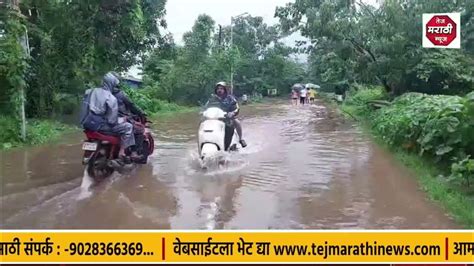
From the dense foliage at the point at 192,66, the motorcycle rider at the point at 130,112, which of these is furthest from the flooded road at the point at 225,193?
the dense foliage at the point at 192,66

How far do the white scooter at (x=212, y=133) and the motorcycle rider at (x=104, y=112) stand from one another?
4.24 feet

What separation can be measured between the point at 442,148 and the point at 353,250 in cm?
515

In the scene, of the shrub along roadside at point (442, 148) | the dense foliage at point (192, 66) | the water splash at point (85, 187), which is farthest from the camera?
the dense foliage at point (192, 66)

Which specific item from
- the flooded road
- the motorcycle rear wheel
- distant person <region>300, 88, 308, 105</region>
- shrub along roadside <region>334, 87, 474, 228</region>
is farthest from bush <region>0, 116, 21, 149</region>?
distant person <region>300, 88, 308, 105</region>

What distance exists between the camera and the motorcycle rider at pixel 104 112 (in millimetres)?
7406

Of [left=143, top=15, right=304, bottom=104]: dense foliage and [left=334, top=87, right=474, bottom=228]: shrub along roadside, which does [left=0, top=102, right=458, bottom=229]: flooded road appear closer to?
[left=334, top=87, right=474, bottom=228]: shrub along roadside

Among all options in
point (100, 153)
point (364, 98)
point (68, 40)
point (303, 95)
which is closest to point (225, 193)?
point (100, 153)

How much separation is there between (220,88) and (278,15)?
471 inches

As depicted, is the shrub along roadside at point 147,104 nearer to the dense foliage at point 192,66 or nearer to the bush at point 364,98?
the dense foliage at point 192,66

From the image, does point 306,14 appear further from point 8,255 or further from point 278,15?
point 8,255

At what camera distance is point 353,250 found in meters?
3.65

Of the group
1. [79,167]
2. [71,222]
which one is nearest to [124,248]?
[71,222]

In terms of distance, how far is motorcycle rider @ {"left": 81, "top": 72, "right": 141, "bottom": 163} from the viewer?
741cm

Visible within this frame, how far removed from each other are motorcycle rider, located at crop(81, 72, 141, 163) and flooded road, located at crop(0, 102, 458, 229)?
764 mm
